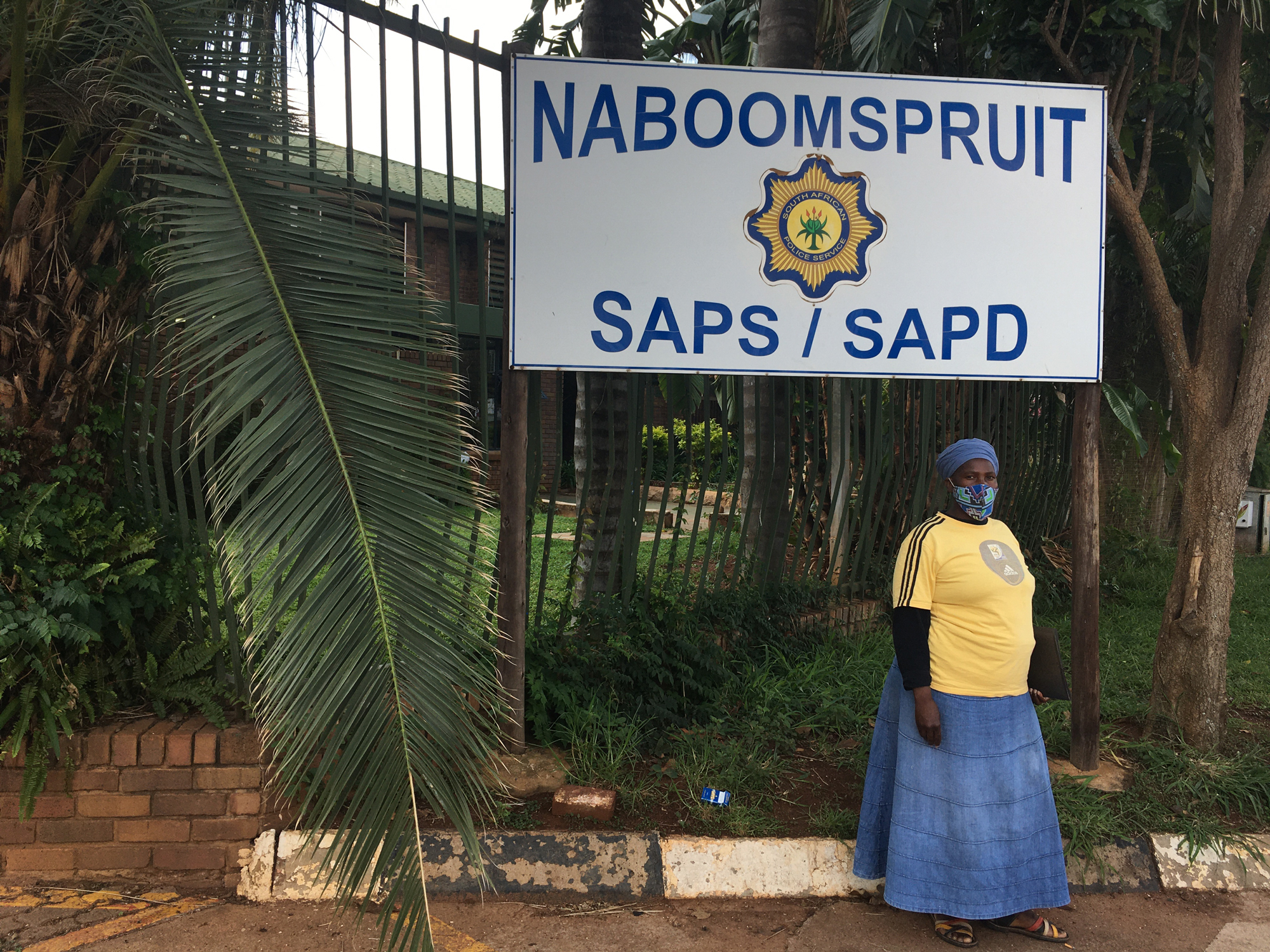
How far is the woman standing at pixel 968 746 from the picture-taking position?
308 centimetres

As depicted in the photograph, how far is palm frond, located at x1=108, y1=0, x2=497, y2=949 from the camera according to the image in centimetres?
251

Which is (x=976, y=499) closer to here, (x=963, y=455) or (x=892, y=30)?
(x=963, y=455)

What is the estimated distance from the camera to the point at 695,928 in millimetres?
3141

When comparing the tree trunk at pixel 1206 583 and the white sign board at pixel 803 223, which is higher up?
the white sign board at pixel 803 223

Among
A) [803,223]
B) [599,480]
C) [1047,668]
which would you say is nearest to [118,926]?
[599,480]

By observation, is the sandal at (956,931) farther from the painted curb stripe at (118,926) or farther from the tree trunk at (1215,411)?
the tree trunk at (1215,411)

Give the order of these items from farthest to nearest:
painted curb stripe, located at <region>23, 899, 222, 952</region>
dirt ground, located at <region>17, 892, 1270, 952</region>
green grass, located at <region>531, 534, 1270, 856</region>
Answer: green grass, located at <region>531, 534, 1270, 856</region>
dirt ground, located at <region>17, 892, 1270, 952</region>
painted curb stripe, located at <region>23, 899, 222, 952</region>

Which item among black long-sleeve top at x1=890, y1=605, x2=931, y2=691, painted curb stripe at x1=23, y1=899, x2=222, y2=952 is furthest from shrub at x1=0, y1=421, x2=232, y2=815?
black long-sleeve top at x1=890, y1=605, x2=931, y2=691

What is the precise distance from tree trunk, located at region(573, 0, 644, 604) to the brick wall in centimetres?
165

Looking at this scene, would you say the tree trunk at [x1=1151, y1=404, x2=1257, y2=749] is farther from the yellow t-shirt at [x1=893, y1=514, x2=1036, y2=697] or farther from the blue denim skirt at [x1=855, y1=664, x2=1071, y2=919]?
the yellow t-shirt at [x1=893, y1=514, x2=1036, y2=697]

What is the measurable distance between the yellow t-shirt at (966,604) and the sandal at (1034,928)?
76cm

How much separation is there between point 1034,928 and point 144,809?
3023mm

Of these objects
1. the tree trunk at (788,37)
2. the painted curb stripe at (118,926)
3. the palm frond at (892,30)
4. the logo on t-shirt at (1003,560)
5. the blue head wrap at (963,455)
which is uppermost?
the palm frond at (892,30)

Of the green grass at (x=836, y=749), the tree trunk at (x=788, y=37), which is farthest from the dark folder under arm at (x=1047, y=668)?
the tree trunk at (x=788, y=37)
